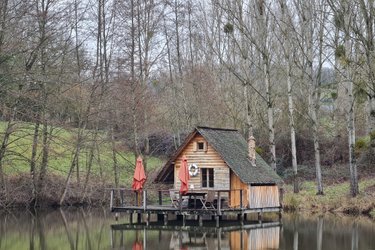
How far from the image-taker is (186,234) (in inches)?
1073

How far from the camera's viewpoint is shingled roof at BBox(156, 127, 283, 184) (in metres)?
32.7

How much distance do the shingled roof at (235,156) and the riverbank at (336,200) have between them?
137 inches

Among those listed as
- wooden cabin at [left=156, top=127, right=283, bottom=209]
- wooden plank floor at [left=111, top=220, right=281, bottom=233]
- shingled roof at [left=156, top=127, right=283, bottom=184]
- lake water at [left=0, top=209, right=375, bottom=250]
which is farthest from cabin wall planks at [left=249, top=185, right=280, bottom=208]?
wooden plank floor at [left=111, top=220, right=281, bottom=233]

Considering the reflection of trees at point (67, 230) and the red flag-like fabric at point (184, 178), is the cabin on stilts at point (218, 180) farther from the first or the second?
the reflection of trees at point (67, 230)

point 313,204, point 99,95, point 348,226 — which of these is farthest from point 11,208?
point 348,226

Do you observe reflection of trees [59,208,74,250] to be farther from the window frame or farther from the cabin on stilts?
the window frame

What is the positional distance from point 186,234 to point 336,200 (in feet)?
41.3

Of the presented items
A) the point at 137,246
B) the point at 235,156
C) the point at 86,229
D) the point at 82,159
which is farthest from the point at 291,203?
the point at 82,159

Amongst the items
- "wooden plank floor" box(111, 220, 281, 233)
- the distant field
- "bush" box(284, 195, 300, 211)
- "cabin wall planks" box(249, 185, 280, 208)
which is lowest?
"wooden plank floor" box(111, 220, 281, 233)

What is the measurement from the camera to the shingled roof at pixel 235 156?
32.7m

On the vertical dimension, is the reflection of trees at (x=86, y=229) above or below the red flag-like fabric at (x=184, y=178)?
below

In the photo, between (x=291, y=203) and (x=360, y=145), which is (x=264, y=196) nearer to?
(x=291, y=203)

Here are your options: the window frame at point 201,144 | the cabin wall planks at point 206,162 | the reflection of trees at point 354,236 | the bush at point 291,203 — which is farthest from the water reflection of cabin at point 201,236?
the bush at point 291,203

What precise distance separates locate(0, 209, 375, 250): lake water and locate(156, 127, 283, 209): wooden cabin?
1508mm
